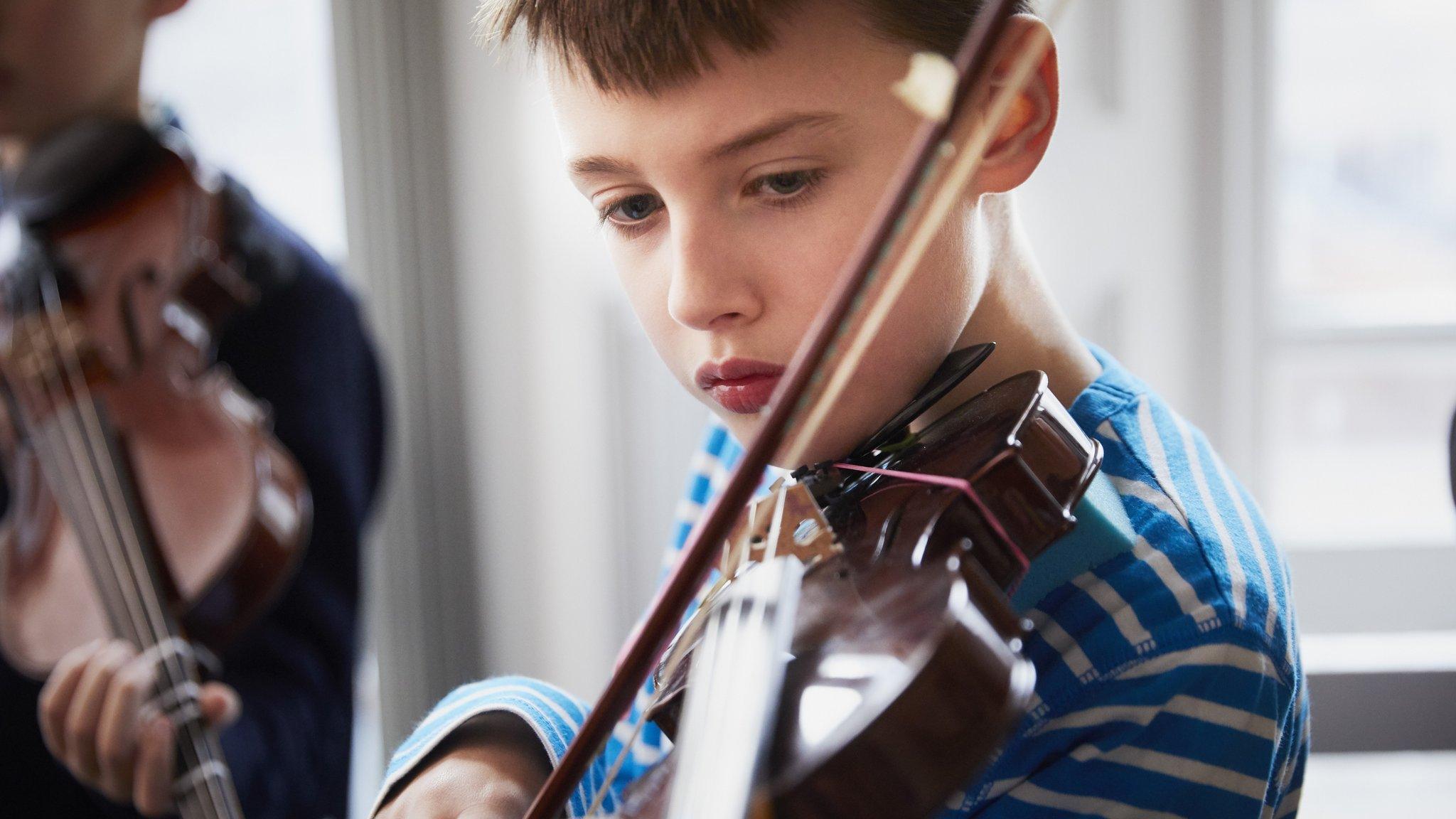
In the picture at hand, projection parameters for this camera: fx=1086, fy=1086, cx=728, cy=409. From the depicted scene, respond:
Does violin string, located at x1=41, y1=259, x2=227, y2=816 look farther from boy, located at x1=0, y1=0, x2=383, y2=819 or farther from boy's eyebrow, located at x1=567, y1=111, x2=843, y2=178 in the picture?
boy's eyebrow, located at x1=567, y1=111, x2=843, y2=178

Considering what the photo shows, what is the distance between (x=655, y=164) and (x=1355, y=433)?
1.10m

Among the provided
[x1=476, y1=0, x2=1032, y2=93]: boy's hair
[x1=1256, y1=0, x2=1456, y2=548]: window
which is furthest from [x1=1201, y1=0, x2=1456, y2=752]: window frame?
[x1=476, y1=0, x2=1032, y2=93]: boy's hair

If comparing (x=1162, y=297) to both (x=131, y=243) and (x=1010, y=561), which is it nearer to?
(x=1010, y=561)

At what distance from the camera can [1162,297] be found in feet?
3.58

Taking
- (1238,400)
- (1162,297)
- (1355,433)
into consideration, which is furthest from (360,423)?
(1355,433)

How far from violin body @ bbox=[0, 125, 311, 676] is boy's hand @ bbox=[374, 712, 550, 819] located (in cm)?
12

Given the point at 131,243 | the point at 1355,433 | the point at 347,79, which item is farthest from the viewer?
the point at 1355,433

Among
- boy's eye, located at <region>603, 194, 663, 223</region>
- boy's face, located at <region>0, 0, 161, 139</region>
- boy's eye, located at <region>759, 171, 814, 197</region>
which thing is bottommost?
boy's eye, located at <region>603, 194, 663, 223</region>

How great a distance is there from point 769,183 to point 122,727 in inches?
14.1

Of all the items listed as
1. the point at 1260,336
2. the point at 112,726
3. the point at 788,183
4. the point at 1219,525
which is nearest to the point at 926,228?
the point at 788,183

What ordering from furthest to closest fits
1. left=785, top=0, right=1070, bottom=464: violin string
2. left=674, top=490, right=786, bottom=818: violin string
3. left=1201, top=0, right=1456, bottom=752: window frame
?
1. left=1201, top=0, right=1456, bottom=752: window frame
2. left=785, top=0, right=1070, bottom=464: violin string
3. left=674, top=490, right=786, bottom=818: violin string

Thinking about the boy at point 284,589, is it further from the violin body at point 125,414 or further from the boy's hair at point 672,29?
the boy's hair at point 672,29

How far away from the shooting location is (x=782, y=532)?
40 cm

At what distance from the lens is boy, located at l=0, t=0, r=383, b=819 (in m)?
0.47
